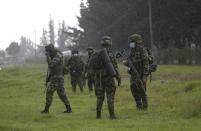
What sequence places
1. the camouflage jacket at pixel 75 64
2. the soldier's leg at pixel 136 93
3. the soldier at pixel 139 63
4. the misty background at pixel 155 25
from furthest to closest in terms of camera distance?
the misty background at pixel 155 25 → the camouflage jacket at pixel 75 64 → the soldier's leg at pixel 136 93 → the soldier at pixel 139 63

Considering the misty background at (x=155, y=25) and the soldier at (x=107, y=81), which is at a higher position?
the misty background at (x=155, y=25)

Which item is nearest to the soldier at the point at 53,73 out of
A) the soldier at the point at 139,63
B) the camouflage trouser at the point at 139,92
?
the soldier at the point at 139,63

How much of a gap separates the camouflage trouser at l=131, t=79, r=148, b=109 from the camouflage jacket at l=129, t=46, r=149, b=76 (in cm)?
33

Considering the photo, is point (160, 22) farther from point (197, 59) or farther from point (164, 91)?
point (164, 91)

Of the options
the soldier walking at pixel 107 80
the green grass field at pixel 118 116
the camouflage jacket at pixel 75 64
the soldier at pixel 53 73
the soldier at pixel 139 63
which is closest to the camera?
the green grass field at pixel 118 116

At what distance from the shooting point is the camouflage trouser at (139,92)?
16594 millimetres

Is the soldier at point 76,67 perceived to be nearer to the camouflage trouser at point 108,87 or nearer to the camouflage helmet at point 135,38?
the camouflage helmet at point 135,38

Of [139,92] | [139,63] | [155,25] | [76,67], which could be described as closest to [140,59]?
[139,63]

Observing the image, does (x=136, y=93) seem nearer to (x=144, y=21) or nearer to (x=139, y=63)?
(x=139, y=63)

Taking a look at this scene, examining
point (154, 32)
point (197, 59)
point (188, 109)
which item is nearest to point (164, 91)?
point (188, 109)

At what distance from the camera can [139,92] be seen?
16.8m

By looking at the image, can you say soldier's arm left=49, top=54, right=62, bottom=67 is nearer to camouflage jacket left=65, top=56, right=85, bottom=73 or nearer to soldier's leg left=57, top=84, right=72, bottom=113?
soldier's leg left=57, top=84, right=72, bottom=113

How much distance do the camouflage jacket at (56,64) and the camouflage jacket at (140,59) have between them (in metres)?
2.28

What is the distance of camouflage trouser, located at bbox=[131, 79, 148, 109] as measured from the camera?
16594mm
